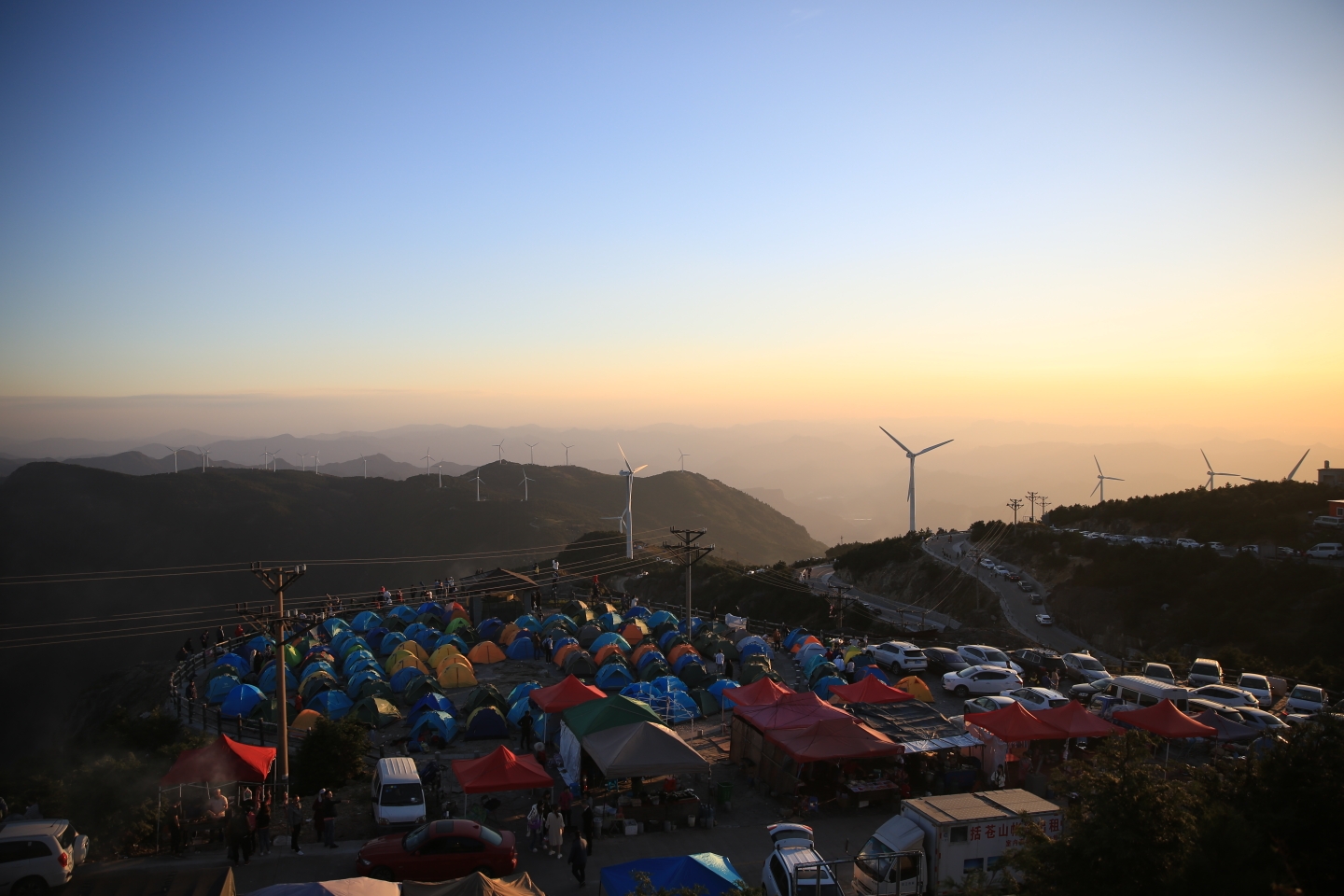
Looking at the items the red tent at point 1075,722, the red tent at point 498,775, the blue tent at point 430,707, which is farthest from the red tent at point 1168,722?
the blue tent at point 430,707

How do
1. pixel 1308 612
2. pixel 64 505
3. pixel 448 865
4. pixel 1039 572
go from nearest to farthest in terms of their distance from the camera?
pixel 448 865 < pixel 1308 612 < pixel 1039 572 < pixel 64 505

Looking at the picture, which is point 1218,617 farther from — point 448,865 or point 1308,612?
point 448,865

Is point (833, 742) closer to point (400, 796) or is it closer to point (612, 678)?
point (400, 796)

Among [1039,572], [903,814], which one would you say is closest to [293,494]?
[1039,572]

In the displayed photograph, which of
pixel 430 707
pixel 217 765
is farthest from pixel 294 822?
pixel 430 707

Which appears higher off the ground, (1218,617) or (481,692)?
(481,692)

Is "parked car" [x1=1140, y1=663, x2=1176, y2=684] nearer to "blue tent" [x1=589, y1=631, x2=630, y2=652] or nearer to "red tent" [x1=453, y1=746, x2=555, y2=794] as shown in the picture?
"blue tent" [x1=589, y1=631, x2=630, y2=652]

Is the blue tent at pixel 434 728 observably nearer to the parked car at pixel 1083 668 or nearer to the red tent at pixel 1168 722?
the red tent at pixel 1168 722
